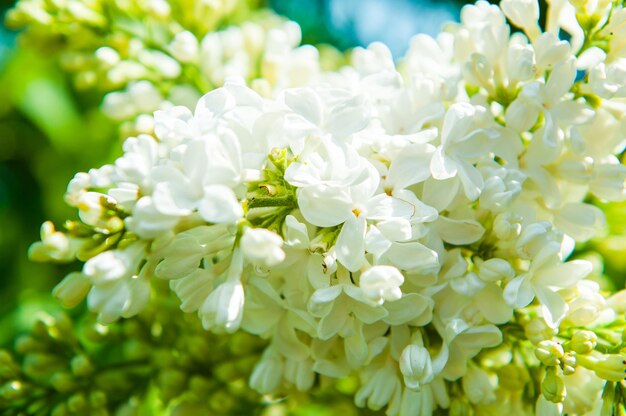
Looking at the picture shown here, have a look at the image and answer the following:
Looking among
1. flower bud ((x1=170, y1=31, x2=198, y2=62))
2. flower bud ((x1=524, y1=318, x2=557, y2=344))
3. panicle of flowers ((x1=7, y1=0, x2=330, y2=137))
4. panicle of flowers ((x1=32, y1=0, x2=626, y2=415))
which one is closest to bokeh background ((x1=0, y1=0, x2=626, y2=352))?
panicle of flowers ((x1=7, y1=0, x2=330, y2=137))

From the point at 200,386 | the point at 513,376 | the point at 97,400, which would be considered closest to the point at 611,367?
the point at 513,376

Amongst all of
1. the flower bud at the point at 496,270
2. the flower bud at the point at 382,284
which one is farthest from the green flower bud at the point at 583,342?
the flower bud at the point at 382,284

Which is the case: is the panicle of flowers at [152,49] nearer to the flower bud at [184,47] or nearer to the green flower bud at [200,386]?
the flower bud at [184,47]

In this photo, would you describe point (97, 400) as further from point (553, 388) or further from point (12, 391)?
point (553, 388)

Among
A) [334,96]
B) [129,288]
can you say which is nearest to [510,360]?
[334,96]

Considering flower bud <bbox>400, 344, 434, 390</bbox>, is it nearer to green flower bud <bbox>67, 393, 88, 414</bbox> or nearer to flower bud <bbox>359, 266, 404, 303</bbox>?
flower bud <bbox>359, 266, 404, 303</bbox>

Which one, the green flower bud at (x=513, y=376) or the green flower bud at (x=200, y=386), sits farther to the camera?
the green flower bud at (x=200, y=386)
